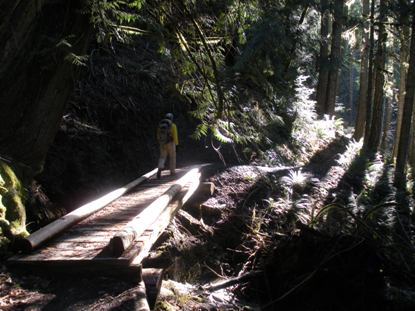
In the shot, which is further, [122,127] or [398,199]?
[122,127]

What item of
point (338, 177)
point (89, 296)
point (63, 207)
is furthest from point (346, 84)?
point (89, 296)

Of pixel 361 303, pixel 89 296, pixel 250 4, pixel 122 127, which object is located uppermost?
pixel 250 4

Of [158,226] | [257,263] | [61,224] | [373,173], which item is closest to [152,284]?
[158,226]

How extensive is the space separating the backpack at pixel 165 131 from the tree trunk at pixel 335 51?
996 cm

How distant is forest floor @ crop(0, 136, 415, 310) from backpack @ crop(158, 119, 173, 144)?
187cm

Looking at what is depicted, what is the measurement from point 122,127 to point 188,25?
7723 mm

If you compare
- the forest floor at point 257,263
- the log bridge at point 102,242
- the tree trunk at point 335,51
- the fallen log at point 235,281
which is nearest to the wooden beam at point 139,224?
the log bridge at point 102,242

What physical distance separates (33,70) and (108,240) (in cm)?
270

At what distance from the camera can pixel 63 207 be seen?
33.0ft

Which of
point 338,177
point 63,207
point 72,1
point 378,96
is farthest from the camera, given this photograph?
point 378,96

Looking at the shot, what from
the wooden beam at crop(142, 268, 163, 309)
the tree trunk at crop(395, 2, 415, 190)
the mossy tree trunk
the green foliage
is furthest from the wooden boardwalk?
the tree trunk at crop(395, 2, 415, 190)

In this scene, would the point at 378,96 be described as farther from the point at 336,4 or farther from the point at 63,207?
the point at 63,207

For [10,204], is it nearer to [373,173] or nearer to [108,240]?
[108,240]

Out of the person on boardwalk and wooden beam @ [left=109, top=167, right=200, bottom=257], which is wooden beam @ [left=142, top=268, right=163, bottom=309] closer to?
wooden beam @ [left=109, top=167, right=200, bottom=257]
